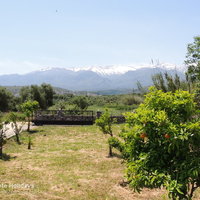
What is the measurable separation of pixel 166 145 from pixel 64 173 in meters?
8.74

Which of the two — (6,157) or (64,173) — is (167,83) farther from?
(6,157)

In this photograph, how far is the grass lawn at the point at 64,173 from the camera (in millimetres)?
9375

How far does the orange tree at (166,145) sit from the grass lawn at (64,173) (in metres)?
0.72

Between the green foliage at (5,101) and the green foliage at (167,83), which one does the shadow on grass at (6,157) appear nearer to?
the green foliage at (167,83)

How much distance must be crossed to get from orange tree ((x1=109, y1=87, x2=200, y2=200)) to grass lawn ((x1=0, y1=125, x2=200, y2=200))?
0.72 meters

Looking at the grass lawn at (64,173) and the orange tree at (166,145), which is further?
the grass lawn at (64,173)

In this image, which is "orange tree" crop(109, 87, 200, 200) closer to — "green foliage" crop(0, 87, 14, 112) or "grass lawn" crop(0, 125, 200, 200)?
"grass lawn" crop(0, 125, 200, 200)

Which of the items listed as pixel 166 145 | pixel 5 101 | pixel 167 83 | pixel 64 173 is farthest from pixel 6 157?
pixel 5 101

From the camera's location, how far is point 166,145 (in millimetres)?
4918

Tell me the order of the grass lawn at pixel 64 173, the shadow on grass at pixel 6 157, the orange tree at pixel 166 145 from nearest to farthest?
the orange tree at pixel 166 145 → the grass lawn at pixel 64 173 → the shadow on grass at pixel 6 157

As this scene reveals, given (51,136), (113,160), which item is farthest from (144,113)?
(51,136)

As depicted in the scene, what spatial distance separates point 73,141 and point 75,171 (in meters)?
8.09

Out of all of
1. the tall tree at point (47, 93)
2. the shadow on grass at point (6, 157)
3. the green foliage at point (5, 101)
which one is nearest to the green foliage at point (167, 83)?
the shadow on grass at point (6, 157)

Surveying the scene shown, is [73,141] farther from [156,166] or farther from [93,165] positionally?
[156,166]
